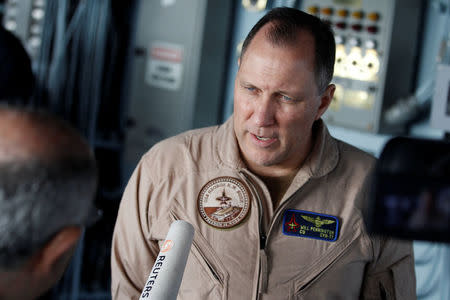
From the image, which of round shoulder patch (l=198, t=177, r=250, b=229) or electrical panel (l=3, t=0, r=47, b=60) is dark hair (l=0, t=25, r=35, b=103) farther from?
electrical panel (l=3, t=0, r=47, b=60)

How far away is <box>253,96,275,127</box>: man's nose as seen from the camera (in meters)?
1.39

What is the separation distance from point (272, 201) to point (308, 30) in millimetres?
513

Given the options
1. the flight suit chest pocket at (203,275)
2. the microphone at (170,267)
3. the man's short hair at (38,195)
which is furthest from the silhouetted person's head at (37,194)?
the flight suit chest pocket at (203,275)

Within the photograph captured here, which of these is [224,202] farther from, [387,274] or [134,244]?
[387,274]

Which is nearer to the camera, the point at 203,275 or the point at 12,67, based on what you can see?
the point at 203,275

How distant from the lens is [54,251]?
716mm

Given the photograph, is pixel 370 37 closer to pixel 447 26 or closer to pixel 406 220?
pixel 447 26

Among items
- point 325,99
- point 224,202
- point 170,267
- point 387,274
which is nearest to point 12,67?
point 224,202

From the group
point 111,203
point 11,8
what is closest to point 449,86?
point 111,203

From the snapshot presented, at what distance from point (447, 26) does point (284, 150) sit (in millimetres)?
1377

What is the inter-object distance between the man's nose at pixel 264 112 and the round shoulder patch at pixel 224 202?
19 centimetres

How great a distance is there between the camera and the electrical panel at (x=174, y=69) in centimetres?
304

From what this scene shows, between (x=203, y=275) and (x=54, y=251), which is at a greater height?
(x=54, y=251)

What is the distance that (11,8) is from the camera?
3.29 metres
